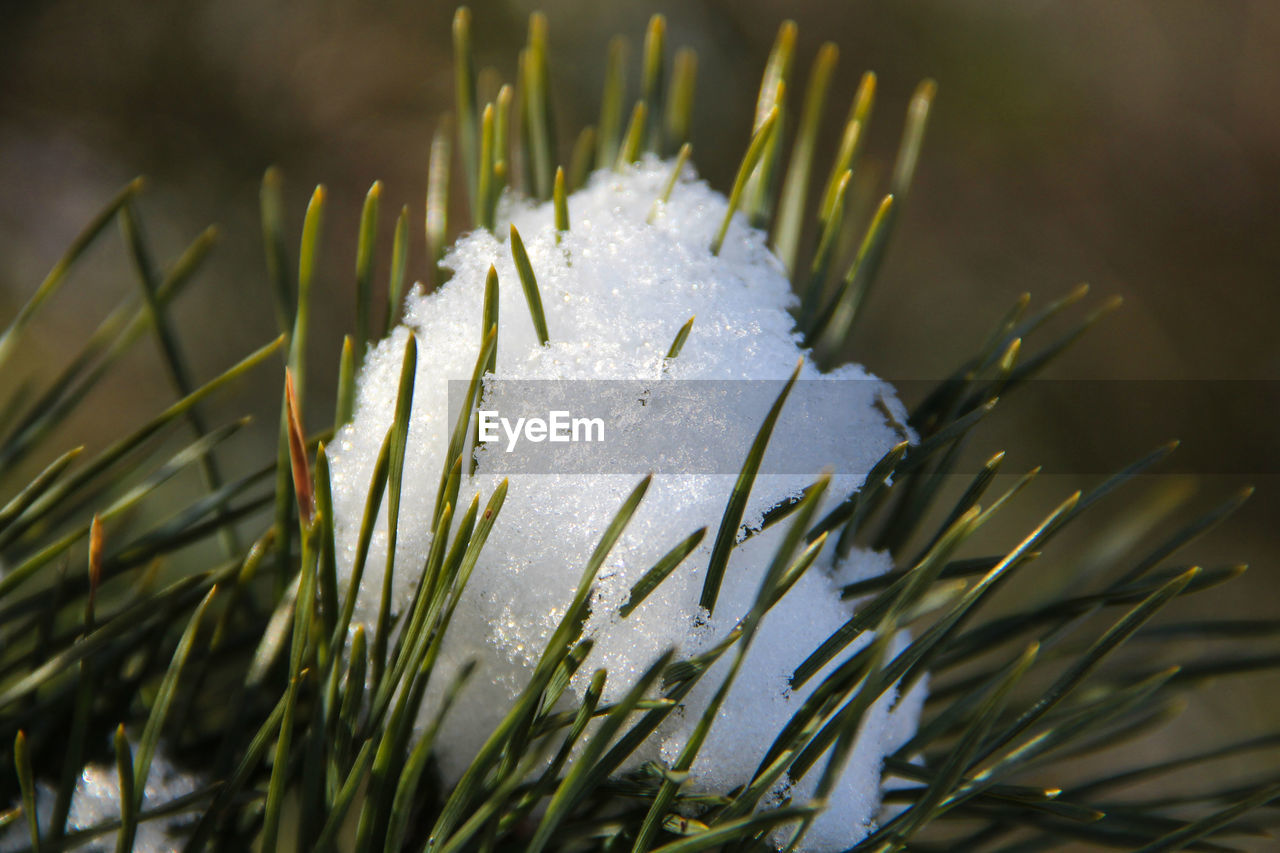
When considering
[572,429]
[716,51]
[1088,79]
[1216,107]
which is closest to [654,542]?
[572,429]

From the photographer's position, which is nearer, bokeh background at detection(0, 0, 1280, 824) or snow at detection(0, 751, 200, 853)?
snow at detection(0, 751, 200, 853)

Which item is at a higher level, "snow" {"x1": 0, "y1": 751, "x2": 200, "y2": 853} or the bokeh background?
the bokeh background

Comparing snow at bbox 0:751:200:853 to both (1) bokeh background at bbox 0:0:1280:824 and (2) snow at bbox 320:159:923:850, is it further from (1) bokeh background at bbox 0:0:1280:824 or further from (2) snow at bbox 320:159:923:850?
(1) bokeh background at bbox 0:0:1280:824

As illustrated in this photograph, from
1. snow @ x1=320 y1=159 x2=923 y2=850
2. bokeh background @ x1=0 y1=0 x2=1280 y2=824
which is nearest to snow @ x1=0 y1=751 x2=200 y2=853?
snow @ x1=320 y1=159 x2=923 y2=850

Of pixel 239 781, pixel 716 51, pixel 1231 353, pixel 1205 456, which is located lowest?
pixel 239 781

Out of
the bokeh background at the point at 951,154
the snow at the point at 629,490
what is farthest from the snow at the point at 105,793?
the bokeh background at the point at 951,154

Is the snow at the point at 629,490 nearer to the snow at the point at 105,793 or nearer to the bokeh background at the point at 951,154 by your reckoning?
the snow at the point at 105,793

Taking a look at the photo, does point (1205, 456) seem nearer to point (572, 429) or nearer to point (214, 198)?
point (572, 429)
